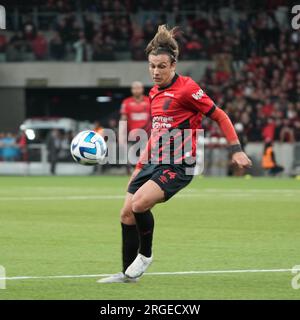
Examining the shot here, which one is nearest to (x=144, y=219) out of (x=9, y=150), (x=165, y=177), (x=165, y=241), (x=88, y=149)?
(x=165, y=177)

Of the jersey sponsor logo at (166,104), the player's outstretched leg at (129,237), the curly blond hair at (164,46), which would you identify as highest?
the curly blond hair at (164,46)

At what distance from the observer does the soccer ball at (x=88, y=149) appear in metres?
11.0

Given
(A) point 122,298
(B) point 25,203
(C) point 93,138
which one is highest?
(C) point 93,138

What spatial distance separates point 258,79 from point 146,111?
1307 centimetres

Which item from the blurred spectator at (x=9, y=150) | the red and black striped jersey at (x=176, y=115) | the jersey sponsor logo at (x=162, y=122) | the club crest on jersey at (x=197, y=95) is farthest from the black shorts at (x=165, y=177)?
the blurred spectator at (x=9, y=150)

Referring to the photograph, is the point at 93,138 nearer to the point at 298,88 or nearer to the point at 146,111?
the point at 146,111

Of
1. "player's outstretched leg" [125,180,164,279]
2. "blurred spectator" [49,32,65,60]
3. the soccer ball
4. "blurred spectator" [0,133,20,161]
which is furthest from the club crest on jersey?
"blurred spectator" [49,32,65,60]

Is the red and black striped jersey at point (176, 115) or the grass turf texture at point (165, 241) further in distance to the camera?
the red and black striped jersey at point (176, 115)

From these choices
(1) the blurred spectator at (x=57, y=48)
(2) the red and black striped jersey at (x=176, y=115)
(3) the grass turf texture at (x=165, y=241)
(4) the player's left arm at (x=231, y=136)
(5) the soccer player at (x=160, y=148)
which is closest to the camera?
(3) the grass turf texture at (x=165, y=241)

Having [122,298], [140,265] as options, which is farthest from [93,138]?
[122,298]

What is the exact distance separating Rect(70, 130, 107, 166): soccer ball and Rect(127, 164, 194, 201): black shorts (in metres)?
0.62

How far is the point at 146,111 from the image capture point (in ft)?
90.6

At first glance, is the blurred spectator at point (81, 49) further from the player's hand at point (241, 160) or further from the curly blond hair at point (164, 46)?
the player's hand at point (241, 160)

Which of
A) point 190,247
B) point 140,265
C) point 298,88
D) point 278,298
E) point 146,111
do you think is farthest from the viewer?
point 298,88
